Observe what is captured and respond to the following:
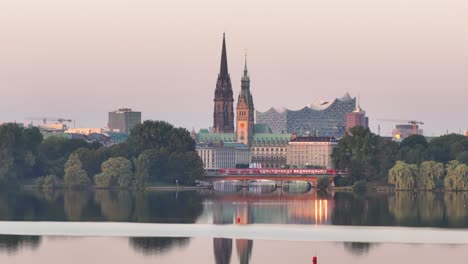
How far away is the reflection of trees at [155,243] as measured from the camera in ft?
281

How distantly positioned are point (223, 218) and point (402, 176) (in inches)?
2277

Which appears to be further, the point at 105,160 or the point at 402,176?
the point at 105,160

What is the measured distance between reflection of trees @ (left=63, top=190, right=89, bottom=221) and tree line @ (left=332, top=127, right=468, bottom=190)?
115ft

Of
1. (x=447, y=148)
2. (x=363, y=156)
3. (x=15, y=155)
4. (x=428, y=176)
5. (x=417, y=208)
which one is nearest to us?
(x=417, y=208)

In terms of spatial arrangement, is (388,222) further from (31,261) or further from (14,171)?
(14,171)

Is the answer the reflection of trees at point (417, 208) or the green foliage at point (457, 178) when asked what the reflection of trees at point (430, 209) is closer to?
the reflection of trees at point (417, 208)

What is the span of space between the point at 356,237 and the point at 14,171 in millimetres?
85835

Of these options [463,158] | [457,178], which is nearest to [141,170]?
[457,178]

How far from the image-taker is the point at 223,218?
374 ft

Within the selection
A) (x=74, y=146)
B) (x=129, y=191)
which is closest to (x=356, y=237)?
(x=129, y=191)

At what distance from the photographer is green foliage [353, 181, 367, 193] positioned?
16862cm

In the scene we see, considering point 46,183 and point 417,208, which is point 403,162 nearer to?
point 46,183

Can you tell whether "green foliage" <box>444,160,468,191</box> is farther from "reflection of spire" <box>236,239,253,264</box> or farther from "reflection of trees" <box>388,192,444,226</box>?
"reflection of spire" <box>236,239,253,264</box>

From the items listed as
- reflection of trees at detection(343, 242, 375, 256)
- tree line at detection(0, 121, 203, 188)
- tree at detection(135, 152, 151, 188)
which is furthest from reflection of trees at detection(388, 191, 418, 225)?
tree line at detection(0, 121, 203, 188)
